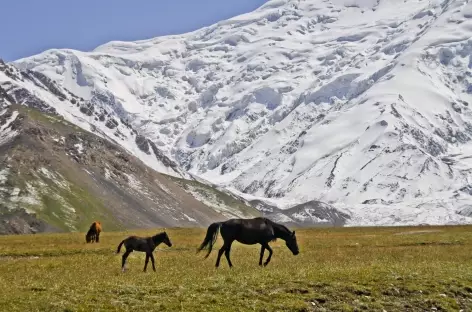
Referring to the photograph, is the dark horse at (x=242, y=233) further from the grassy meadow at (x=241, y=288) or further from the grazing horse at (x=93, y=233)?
the grazing horse at (x=93, y=233)

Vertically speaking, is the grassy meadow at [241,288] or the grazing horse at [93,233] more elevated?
the grazing horse at [93,233]

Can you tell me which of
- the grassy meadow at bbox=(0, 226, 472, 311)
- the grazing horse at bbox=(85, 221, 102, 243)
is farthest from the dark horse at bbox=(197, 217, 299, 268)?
the grazing horse at bbox=(85, 221, 102, 243)

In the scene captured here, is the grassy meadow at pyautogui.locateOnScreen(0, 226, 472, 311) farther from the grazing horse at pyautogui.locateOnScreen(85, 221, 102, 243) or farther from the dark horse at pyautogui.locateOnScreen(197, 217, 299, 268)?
the grazing horse at pyautogui.locateOnScreen(85, 221, 102, 243)

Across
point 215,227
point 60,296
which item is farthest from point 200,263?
point 60,296

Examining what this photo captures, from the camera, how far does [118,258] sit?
48.6 m

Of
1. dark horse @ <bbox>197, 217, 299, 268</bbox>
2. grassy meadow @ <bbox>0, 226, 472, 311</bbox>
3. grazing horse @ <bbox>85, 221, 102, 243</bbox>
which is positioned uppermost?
grazing horse @ <bbox>85, 221, 102, 243</bbox>

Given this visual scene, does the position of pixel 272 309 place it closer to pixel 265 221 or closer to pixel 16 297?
pixel 16 297

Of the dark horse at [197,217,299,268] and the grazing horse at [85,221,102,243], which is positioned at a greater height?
the grazing horse at [85,221,102,243]

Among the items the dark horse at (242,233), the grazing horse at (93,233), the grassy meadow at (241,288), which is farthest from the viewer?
the grazing horse at (93,233)

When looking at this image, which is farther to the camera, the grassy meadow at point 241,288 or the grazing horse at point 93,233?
the grazing horse at point 93,233

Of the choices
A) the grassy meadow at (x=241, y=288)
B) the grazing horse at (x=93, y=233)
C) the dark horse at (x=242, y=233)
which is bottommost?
the grassy meadow at (x=241, y=288)

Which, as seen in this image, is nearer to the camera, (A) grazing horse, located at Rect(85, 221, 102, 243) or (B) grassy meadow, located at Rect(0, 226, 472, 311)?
(B) grassy meadow, located at Rect(0, 226, 472, 311)

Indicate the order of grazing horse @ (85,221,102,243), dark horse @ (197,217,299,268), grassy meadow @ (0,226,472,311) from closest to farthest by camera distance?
grassy meadow @ (0,226,472,311) < dark horse @ (197,217,299,268) < grazing horse @ (85,221,102,243)

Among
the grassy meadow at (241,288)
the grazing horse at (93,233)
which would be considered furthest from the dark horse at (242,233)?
the grazing horse at (93,233)
